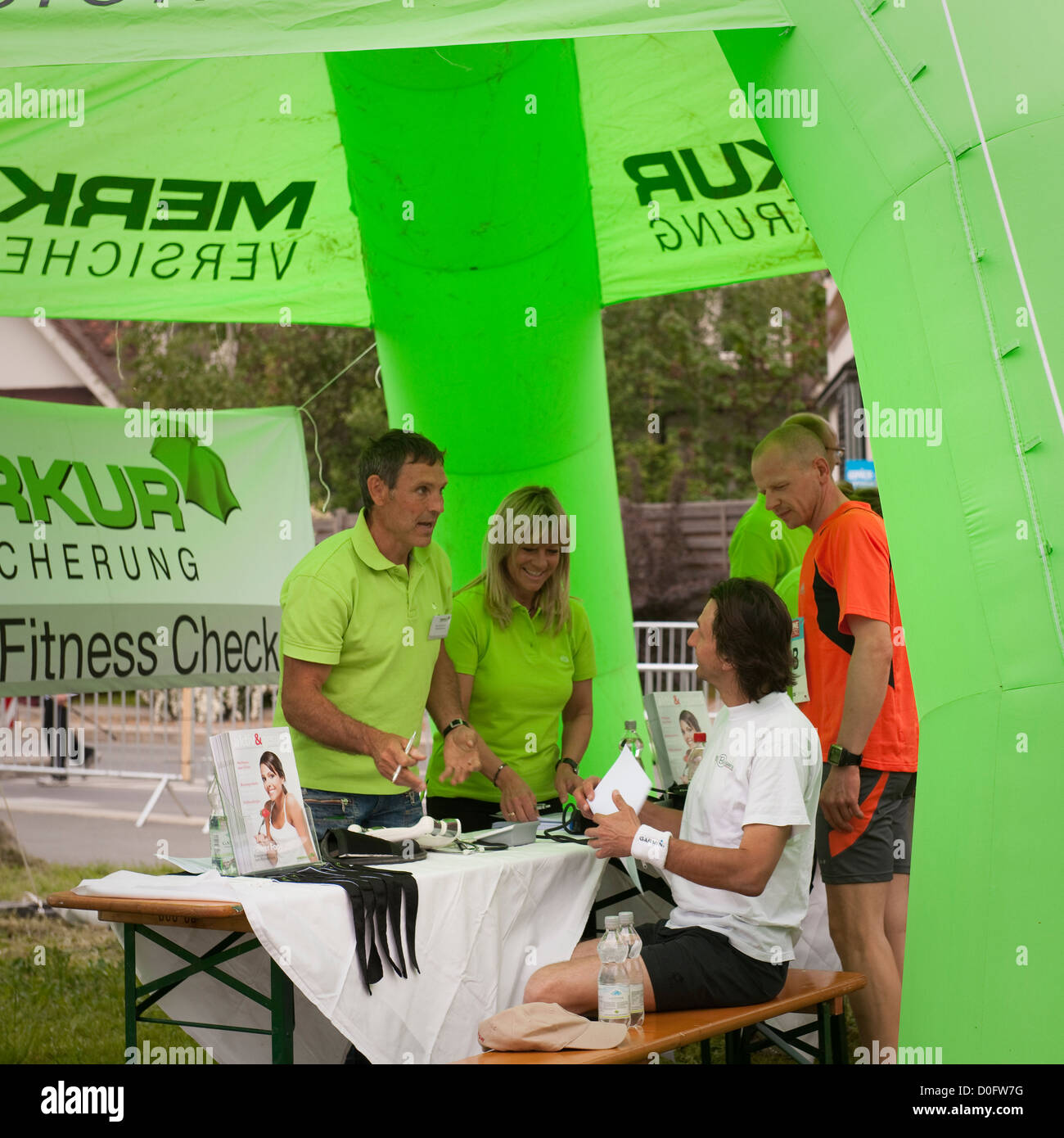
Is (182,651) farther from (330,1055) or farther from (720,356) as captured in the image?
(720,356)

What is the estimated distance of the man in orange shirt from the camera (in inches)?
145

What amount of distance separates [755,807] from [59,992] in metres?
3.63

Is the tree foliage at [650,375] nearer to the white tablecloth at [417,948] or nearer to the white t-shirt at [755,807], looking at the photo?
the white tablecloth at [417,948]

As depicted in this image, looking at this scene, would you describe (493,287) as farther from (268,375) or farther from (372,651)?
(268,375)

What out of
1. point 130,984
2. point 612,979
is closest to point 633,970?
point 612,979

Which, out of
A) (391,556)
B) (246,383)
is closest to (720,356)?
(246,383)

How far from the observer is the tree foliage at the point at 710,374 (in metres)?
23.0

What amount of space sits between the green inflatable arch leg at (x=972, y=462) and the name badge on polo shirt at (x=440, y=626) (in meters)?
1.44

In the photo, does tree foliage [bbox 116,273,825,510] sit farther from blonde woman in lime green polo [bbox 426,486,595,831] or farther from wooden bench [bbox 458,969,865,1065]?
wooden bench [bbox 458,969,865,1065]

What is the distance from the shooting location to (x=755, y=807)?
3029 mm

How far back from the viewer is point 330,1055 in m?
3.48

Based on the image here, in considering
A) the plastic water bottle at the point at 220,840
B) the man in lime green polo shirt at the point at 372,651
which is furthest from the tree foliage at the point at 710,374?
the plastic water bottle at the point at 220,840

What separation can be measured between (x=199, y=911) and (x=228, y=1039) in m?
0.65

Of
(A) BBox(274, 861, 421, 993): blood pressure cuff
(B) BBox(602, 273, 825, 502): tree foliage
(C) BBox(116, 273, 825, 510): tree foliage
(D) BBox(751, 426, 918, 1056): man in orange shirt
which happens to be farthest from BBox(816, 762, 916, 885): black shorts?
(B) BBox(602, 273, 825, 502): tree foliage
